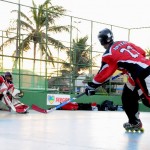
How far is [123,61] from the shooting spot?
19.5ft

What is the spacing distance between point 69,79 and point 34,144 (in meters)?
14.5

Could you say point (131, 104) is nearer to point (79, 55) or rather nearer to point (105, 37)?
point (105, 37)

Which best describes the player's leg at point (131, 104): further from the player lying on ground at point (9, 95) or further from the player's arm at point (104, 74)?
the player lying on ground at point (9, 95)

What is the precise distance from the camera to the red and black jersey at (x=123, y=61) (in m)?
5.90

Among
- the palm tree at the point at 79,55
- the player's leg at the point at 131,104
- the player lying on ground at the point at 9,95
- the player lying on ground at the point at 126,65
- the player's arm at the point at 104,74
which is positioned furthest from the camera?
the palm tree at the point at 79,55

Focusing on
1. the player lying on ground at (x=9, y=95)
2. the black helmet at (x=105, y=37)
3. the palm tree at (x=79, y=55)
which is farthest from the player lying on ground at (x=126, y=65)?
the palm tree at (x=79, y=55)

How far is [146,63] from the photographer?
589cm

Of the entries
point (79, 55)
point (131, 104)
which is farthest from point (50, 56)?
point (131, 104)

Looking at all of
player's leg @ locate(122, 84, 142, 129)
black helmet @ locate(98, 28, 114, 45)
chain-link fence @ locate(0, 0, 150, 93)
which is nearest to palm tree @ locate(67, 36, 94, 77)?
chain-link fence @ locate(0, 0, 150, 93)

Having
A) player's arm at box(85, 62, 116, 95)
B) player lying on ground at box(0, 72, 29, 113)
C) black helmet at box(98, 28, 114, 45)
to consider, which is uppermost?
black helmet at box(98, 28, 114, 45)

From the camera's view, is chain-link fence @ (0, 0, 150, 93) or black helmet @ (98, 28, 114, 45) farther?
chain-link fence @ (0, 0, 150, 93)

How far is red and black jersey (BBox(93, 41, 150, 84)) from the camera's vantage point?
5.90 meters

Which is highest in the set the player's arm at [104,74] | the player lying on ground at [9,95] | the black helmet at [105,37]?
the black helmet at [105,37]

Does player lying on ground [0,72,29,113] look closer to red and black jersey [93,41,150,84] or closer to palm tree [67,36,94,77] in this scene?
palm tree [67,36,94,77]
